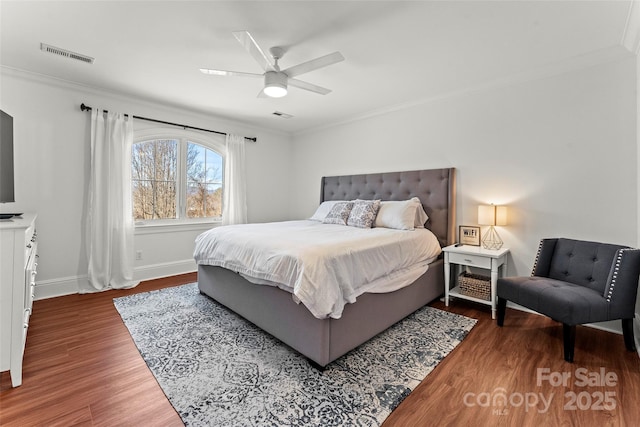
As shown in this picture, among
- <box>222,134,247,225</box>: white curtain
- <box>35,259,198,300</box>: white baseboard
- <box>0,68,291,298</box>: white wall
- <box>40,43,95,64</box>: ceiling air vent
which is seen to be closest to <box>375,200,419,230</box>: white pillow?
<box>222,134,247,225</box>: white curtain

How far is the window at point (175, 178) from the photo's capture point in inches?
156

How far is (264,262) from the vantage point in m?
2.15

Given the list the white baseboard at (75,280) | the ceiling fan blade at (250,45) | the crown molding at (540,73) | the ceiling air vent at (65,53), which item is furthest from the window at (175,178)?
the crown molding at (540,73)

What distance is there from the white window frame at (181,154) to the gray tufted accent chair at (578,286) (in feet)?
13.5

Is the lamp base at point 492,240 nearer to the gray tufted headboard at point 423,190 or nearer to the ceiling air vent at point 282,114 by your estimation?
the gray tufted headboard at point 423,190

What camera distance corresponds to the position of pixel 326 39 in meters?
2.30

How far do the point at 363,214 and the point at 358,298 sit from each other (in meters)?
1.57

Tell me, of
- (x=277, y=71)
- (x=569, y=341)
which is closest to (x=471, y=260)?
(x=569, y=341)

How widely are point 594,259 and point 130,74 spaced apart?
4.79 m

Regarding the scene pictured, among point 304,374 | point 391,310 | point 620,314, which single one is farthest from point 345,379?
point 620,314

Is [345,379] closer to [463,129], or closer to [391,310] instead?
[391,310]

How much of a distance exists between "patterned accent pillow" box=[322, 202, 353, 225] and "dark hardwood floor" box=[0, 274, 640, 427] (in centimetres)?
189

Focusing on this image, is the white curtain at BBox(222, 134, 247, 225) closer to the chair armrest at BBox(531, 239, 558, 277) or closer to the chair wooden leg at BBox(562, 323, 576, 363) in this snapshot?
the chair armrest at BBox(531, 239, 558, 277)

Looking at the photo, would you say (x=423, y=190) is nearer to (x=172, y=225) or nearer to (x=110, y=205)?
Result: (x=172, y=225)
